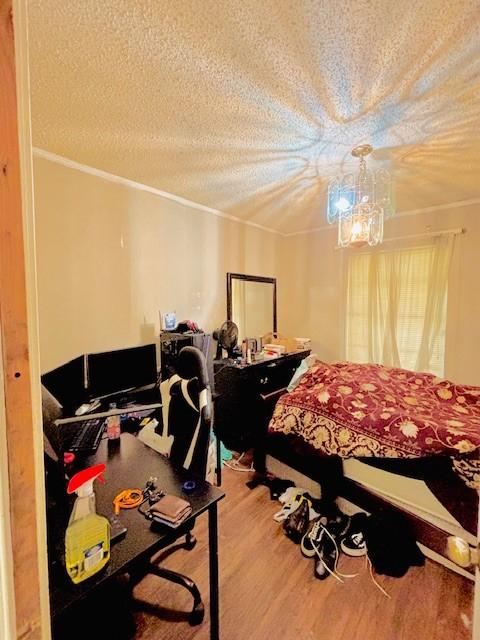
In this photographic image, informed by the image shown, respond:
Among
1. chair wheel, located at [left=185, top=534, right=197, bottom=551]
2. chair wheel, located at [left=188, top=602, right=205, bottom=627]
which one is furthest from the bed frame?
chair wheel, located at [left=188, top=602, right=205, bottom=627]

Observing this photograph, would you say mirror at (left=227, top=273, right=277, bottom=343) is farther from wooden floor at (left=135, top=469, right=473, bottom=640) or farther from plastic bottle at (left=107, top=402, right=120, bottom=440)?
wooden floor at (left=135, top=469, right=473, bottom=640)

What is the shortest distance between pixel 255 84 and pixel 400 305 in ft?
9.26

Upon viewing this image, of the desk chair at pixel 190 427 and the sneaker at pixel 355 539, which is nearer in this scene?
the desk chair at pixel 190 427

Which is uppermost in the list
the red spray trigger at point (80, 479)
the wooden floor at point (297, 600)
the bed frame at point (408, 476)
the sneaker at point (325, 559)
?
the red spray trigger at point (80, 479)

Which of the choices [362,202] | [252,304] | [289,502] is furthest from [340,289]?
[289,502]

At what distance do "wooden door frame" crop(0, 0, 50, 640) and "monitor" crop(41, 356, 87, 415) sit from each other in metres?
1.44

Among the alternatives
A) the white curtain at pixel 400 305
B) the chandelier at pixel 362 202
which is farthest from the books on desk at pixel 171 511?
the white curtain at pixel 400 305

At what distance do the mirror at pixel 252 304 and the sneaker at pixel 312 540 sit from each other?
2.04 meters

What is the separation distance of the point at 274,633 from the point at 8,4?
2100mm

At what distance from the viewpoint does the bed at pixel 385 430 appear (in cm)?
147

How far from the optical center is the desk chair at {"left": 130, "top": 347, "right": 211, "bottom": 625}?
4.28 ft

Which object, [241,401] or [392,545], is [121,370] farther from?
[392,545]

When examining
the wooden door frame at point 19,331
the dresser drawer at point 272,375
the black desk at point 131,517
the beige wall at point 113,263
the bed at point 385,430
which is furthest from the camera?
the dresser drawer at point 272,375

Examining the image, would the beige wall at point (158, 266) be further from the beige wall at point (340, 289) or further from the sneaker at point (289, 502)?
the sneaker at point (289, 502)
